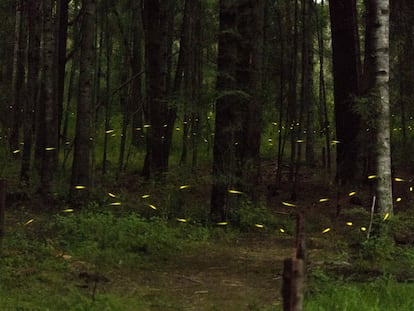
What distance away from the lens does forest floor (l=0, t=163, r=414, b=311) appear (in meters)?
6.79

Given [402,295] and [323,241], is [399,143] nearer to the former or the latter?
[323,241]

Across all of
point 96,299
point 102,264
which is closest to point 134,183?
point 102,264

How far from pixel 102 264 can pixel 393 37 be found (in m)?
11.3

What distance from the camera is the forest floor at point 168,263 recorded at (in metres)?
6.79

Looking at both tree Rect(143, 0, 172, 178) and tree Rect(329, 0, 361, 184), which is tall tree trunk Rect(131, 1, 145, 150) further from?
tree Rect(329, 0, 361, 184)

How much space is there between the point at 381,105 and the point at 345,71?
669 cm

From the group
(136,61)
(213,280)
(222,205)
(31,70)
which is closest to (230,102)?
(222,205)

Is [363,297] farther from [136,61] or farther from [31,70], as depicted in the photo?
[136,61]

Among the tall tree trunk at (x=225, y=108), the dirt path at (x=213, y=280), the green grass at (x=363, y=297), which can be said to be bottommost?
the dirt path at (x=213, y=280)

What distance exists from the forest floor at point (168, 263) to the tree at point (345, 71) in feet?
11.7

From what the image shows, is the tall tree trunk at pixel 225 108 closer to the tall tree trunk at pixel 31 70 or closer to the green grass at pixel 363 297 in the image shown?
the green grass at pixel 363 297

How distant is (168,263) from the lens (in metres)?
8.82

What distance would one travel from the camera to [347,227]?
454 inches

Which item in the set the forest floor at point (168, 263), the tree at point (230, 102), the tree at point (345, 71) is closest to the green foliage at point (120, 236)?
the forest floor at point (168, 263)
